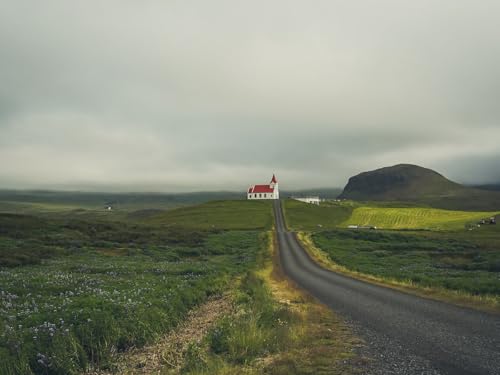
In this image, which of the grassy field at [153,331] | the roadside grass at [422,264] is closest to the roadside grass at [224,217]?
the roadside grass at [422,264]

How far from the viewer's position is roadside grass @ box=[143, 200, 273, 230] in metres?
115

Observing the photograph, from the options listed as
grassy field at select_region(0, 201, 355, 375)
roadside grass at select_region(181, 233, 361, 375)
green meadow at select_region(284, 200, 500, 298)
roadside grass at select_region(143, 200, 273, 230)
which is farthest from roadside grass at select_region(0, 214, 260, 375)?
roadside grass at select_region(143, 200, 273, 230)

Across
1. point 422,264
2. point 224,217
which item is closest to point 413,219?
point 224,217

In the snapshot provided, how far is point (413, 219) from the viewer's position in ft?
412

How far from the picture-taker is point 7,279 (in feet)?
66.9

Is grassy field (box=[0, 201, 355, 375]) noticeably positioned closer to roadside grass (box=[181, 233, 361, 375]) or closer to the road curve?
roadside grass (box=[181, 233, 361, 375])

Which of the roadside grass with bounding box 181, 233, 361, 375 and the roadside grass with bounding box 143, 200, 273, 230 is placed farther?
the roadside grass with bounding box 143, 200, 273, 230

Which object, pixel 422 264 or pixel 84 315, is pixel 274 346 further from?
pixel 422 264

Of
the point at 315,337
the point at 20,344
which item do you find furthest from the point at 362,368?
the point at 20,344

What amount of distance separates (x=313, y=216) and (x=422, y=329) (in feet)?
418

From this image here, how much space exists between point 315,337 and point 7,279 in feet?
60.8

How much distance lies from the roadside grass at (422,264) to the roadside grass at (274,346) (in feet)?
30.7

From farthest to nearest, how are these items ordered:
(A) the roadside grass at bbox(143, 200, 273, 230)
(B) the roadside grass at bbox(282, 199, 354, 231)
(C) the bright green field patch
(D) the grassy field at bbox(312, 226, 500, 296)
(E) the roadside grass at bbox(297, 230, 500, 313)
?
1. (B) the roadside grass at bbox(282, 199, 354, 231)
2. (A) the roadside grass at bbox(143, 200, 273, 230)
3. (C) the bright green field patch
4. (D) the grassy field at bbox(312, 226, 500, 296)
5. (E) the roadside grass at bbox(297, 230, 500, 313)

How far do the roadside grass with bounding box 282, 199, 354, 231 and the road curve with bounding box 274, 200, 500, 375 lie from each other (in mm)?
90939
